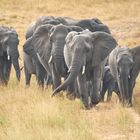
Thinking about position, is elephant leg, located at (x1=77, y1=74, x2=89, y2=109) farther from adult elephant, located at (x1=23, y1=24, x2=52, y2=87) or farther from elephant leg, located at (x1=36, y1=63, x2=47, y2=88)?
elephant leg, located at (x1=36, y1=63, x2=47, y2=88)

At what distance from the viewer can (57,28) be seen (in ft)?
46.7

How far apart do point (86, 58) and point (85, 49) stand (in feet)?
0.94

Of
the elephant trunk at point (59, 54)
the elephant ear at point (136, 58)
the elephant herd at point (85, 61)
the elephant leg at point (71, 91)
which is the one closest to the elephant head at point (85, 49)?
the elephant herd at point (85, 61)

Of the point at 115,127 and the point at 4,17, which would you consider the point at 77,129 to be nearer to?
the point at 115,127

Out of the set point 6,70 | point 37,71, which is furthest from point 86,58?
point 6,70

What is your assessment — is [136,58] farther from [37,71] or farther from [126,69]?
[37,71]

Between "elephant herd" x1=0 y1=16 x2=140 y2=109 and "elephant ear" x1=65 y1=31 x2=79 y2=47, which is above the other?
"elephant ear" x1=65 y1=31 x2=79 y2=47

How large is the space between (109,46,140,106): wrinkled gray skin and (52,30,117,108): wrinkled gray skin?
35 centimetres

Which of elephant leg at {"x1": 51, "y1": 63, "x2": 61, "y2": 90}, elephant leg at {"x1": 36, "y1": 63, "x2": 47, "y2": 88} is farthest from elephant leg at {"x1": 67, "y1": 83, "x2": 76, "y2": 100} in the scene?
elephant leg at {"x1": 36, "y1": 63, "x2": 47, "y2": 88}

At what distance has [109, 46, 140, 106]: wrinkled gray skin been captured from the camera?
1321cm

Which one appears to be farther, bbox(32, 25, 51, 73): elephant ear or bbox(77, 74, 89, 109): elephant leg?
bbox(32, 25, 51, 73): elephant ear

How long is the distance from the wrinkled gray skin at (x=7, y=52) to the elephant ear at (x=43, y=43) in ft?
4.91

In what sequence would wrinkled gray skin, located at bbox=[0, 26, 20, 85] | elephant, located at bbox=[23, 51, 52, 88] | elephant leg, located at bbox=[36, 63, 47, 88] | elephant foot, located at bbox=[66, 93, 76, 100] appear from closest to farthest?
elephant foot, located at bbox=[66, 93, 76, 100]
elephant, located at bbox=[23, 51, 52, 88]
elephant leg, located at bbox=[36, 63, 47, 88]
wrinkled gray skin, located at bbox=[0, 26, 20, 85]

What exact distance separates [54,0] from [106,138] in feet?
155
